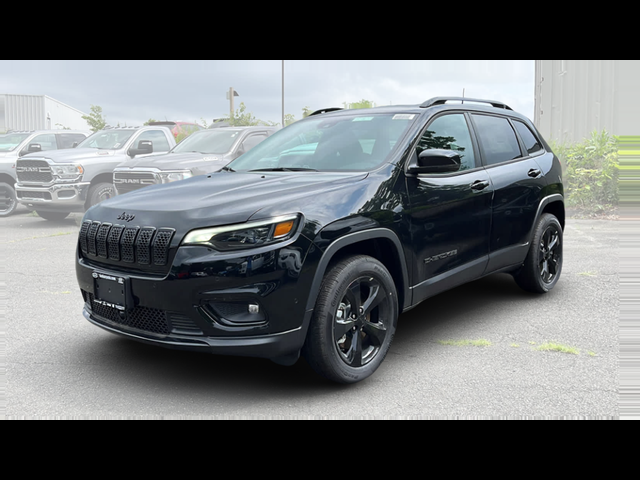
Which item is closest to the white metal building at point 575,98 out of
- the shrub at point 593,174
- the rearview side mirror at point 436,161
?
the shrub at point 593,174

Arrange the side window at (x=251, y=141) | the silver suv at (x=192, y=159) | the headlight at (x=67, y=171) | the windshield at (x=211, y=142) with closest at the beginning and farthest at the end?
the silver suv at (x=192, y=159) → the windshield at (x=211, y=142) → the side window at (x=251, y=141) → the headlight at (x=67, y=171)

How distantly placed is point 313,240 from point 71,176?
31.2 ft

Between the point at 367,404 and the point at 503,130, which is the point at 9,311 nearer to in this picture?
the point at 367,404

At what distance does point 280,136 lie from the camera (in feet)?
17.1

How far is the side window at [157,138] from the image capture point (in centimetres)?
1290

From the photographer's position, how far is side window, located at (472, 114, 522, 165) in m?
5.16

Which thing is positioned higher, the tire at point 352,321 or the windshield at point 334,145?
the windshield at point 334,145

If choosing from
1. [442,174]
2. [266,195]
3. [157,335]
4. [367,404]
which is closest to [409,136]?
[442,174]

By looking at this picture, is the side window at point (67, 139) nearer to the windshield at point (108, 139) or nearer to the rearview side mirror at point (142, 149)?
the windshield at point (108, 139)

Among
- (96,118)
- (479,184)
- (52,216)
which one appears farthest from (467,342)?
(96,118)

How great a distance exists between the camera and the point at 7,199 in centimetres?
1354

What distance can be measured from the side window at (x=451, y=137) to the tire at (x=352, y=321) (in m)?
1.15

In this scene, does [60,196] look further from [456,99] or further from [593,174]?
[593,174]

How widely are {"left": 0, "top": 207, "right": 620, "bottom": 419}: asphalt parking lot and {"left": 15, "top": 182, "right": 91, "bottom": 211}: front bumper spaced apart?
6.01 metres
